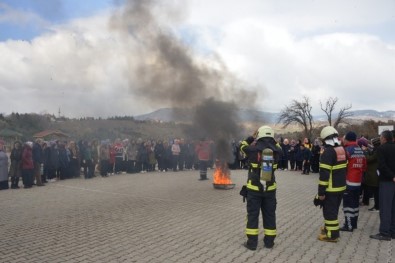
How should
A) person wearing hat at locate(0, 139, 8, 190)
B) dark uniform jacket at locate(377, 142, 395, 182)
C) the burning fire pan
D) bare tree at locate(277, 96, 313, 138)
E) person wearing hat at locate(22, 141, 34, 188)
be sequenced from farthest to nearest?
bare tree at locate(277, 96, 313, 138) < person wearing hat at locate(22, 141, 34, 188) < person wearing hat at locate(0, 139, 8, 190) < the burning fire pan < dark uniform jacket at locate(377, 142, 395, 182)

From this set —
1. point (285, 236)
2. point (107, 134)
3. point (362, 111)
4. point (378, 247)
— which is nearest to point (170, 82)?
point (285, 236)

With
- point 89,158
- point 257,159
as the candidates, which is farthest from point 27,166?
point 257,159

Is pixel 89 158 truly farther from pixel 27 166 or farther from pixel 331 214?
pixel 331 214

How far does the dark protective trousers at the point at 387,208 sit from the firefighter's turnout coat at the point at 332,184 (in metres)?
0.90

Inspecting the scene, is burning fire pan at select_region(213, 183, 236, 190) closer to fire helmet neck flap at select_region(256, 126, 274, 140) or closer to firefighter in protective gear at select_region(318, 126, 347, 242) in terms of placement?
firefighter in protective gear at select_region(318, 126, 347, 242)

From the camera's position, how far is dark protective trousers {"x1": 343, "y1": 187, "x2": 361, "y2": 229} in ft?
22.2

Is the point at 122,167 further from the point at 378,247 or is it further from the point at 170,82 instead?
the point at 378,247

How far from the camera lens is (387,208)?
641 centimetres

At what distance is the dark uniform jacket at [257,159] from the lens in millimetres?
5777

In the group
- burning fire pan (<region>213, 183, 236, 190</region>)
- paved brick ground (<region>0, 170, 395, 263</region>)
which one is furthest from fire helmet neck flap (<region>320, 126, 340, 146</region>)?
burning fire pan (<region>213, 183, 236, 190</region>)

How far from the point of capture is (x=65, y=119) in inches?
2393

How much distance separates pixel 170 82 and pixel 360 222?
22.8 ft

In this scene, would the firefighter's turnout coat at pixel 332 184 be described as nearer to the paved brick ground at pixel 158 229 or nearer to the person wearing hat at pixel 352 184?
the paved brick ground at pixel 158 229

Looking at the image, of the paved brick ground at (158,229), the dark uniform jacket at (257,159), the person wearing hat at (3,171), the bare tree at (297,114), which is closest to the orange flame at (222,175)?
the paved brick ground at (158,229)
